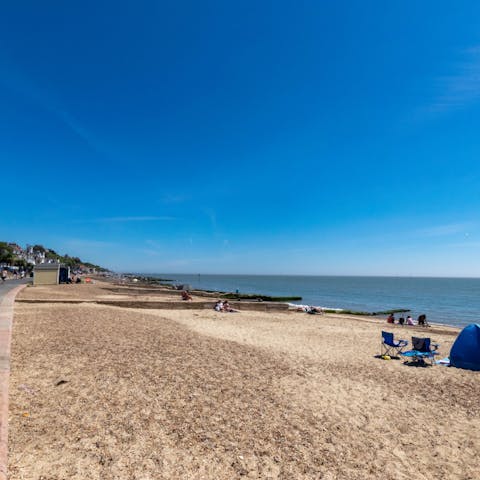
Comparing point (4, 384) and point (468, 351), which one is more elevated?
point (4, 384)

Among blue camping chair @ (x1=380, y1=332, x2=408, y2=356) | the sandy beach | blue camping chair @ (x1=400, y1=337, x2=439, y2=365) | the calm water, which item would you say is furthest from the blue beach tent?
the calm water

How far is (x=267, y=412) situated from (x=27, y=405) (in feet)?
12.7

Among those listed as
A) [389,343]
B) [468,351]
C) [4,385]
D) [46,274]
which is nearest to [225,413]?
[4,385]

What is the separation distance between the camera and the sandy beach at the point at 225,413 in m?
3.96

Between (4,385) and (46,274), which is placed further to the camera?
(46,274)

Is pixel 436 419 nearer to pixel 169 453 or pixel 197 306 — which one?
pixel 169 453

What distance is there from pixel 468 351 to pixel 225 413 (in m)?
8.14

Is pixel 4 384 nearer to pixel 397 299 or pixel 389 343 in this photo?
pixel 389 343

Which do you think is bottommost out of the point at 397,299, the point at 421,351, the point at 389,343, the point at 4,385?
the point at 397,299

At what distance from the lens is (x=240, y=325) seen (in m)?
15.7

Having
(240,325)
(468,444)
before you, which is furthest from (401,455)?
(240,325)

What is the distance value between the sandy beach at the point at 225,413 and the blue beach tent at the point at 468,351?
17.6 inches

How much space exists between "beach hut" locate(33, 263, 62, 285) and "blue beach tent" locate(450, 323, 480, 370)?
38.3m

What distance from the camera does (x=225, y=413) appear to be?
5.31 m
